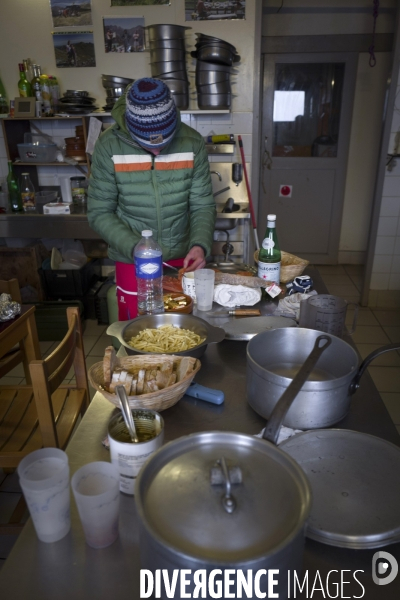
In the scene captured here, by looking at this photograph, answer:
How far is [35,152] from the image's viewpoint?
390 centimetres

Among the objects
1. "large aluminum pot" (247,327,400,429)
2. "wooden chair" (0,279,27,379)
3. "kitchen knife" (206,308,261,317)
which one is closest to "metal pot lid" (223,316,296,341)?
"kitchen knife" (206,308,261,317)

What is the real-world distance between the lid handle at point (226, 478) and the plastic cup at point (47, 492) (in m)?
0.30

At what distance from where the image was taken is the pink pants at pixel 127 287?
219 cm

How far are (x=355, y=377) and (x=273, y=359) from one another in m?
0.26

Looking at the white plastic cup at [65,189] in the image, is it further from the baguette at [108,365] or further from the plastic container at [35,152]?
the baguette at [108,365]

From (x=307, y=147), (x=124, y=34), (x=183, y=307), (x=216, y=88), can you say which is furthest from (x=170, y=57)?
(x=183, y=307)

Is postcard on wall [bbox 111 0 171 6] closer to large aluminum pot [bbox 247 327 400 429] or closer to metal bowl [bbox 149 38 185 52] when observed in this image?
metal bowl [bbox 149 38 185 52]

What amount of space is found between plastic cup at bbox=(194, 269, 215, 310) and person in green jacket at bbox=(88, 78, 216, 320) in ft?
0.77

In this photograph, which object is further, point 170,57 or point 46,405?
point 170,57

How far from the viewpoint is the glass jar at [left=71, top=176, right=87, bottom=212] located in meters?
3.97

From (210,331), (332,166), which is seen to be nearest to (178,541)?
(210,331)

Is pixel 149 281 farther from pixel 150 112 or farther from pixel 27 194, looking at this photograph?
pixel 27 194

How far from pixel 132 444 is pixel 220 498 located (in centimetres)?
24

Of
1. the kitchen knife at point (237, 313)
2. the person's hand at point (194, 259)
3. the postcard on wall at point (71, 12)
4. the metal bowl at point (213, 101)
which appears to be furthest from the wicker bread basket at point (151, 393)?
the postcard on wall at point (71, 12)
